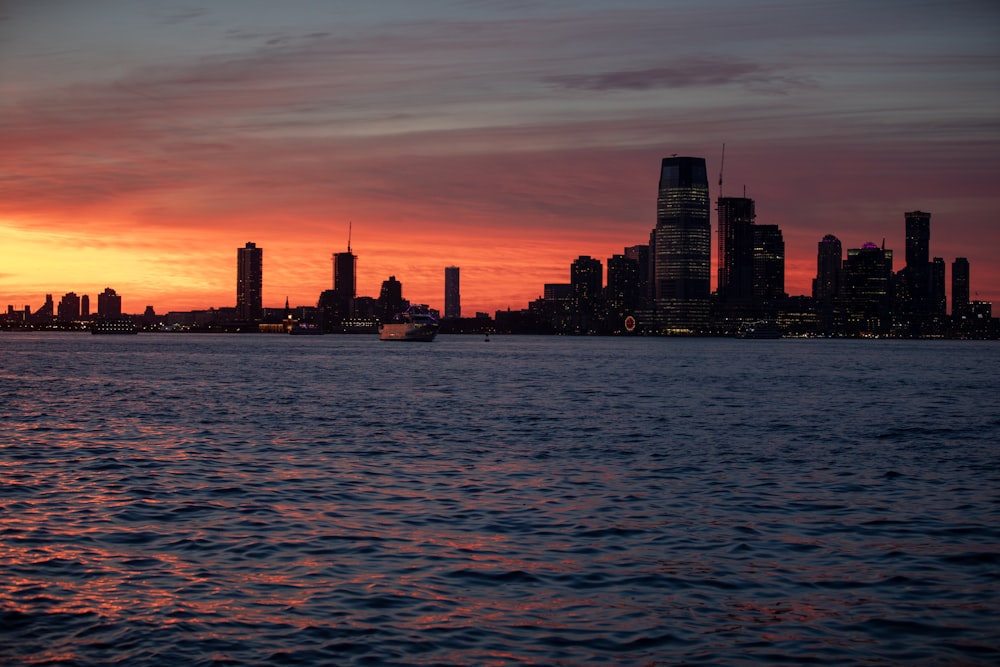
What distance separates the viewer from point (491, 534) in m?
24.2

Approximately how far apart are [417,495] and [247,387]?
6479 cm

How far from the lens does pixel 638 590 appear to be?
62.4 ft

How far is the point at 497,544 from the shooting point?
2306cm

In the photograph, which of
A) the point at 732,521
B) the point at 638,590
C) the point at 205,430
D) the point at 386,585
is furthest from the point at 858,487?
the point at 205,430

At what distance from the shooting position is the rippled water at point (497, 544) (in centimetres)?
1584

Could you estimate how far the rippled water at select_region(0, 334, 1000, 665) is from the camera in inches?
624

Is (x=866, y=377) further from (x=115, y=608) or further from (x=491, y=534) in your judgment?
(x=115, y=608)

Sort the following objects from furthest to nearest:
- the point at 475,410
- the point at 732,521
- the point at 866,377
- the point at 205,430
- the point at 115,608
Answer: the point at 866,377 → the point at 475,410 → the point at 205,430 → the point at 732,521 → the point at 115,608

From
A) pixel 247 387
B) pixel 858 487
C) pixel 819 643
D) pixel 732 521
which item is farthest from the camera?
pixel 247 387

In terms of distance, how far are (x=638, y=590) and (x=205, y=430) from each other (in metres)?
36.6

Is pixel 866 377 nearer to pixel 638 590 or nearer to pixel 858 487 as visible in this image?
pixel 858 487

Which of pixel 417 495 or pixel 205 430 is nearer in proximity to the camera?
pixel 417 495

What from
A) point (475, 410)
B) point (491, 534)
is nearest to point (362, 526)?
point (491, 534)

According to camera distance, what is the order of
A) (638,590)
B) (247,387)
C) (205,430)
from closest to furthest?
(638,590) < (205,430) < (247,387)
